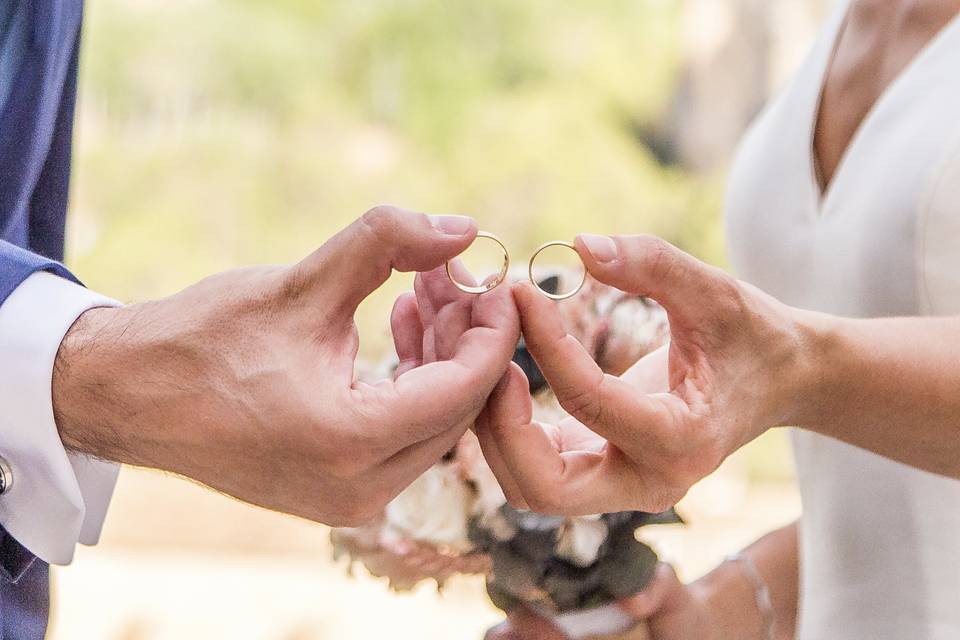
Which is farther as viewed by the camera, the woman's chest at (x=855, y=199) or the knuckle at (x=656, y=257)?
the woman's chest at (x=855, y=199)

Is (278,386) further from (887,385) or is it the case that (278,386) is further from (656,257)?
(887,385)

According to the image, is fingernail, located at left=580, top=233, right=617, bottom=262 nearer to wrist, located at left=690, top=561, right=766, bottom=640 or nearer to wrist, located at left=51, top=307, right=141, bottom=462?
wrist, located at left=51, top=307, right=141, bottom=462

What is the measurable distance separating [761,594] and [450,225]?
623 mm

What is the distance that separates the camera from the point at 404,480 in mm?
729

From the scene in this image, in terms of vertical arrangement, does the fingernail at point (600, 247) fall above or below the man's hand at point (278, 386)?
above

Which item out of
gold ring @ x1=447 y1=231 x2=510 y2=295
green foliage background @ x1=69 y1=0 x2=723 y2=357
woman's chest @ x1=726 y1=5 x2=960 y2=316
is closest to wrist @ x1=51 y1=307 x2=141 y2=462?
gold ring @ x1=447 y1=231 x2=510 y2=295

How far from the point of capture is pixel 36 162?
889 millimetres

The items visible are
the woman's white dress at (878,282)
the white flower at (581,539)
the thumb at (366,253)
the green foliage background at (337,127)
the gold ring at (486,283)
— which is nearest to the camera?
the thumb at (366,253)

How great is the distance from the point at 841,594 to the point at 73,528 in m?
0.77

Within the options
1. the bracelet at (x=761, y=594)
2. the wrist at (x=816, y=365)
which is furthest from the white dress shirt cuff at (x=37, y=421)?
the bracelet at (x=761, y=594)

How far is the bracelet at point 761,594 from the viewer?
1.11m

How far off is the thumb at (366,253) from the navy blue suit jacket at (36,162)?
10.8 inches

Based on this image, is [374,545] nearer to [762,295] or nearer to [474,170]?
[762,295]

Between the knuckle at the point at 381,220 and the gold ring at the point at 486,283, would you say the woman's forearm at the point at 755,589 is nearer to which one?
the gold ring at the point at 486,283
